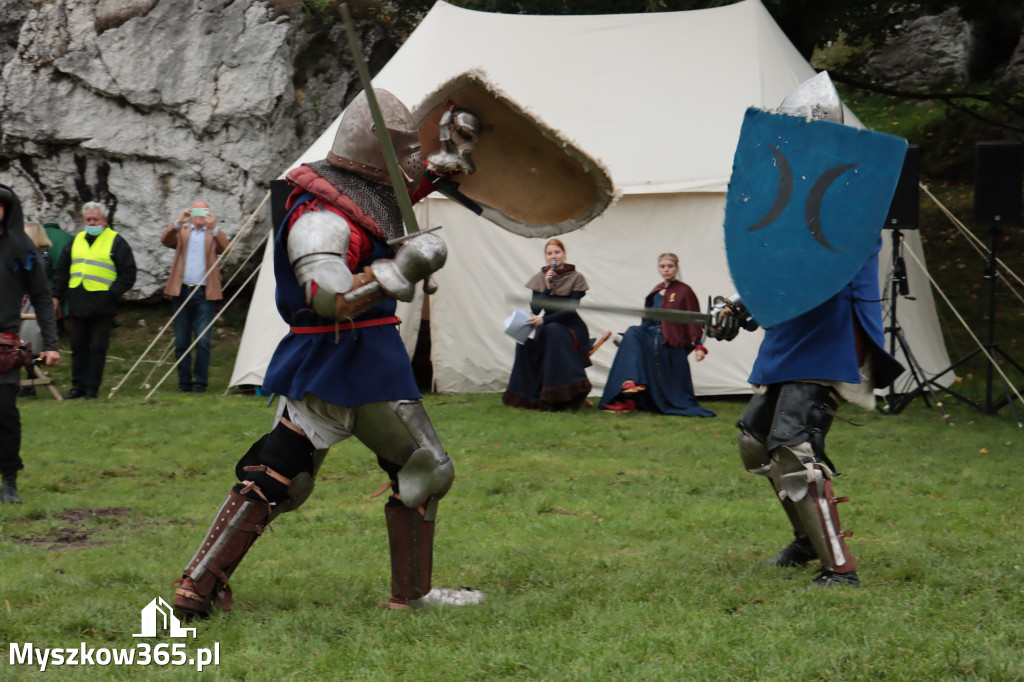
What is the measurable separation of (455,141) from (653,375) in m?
5.58

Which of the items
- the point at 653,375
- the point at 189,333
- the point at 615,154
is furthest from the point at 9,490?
the point at 615,154

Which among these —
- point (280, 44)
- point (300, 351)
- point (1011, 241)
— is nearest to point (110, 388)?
point (280, 44)

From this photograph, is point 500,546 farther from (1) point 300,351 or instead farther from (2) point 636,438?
(2) point 636,438

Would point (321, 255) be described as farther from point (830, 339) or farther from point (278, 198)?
point (278, 198)

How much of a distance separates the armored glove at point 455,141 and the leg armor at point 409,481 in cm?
87

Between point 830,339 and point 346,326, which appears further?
point 830,339

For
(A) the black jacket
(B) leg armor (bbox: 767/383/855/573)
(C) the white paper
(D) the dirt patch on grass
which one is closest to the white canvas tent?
(C) the white paper

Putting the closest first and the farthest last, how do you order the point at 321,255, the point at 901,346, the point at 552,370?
1. the point at 321,255
2. the point at 901,346
3. the point at 552,370

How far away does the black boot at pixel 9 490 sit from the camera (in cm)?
562

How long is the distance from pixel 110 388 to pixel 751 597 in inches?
316

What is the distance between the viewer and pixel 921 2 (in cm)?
1261

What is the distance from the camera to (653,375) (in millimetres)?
9188

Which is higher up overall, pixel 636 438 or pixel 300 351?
pixel 300 351

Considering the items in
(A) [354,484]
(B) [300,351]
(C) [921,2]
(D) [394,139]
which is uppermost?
(C) [921,2]
